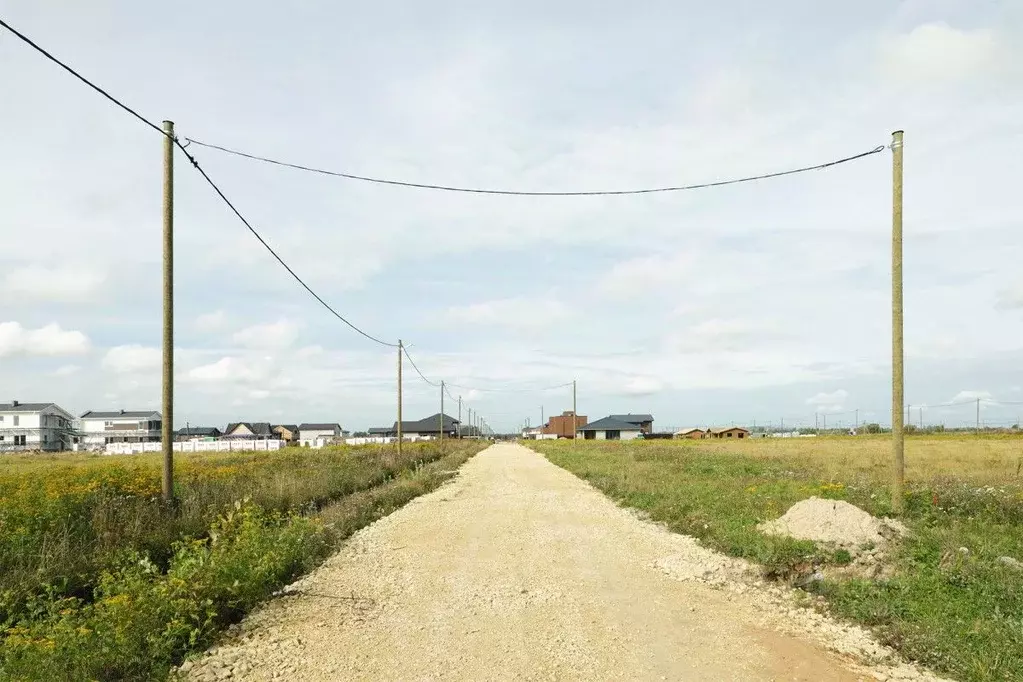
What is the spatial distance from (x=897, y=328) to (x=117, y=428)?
4664 inches

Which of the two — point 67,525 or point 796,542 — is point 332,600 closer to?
point 67,525

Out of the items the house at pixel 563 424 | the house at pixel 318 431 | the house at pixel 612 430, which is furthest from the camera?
the house at pixel 563 424

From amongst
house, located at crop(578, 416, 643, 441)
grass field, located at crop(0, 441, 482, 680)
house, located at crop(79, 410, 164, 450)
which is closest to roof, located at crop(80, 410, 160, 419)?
house, located at crop(79, 410, 164, 450)

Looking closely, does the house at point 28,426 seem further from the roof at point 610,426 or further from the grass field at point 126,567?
the grass field at point 126,567

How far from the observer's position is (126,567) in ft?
28.2

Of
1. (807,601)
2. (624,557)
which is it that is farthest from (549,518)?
→ (807,601)

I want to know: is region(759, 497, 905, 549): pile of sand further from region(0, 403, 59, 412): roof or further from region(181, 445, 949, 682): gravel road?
region(0, 403, 59, 412): roof

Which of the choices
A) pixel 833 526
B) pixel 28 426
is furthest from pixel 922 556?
pixel 28 426

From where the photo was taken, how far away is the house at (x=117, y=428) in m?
108

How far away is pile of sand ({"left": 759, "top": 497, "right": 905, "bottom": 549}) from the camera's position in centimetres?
1118

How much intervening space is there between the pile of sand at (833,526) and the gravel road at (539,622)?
68.1 inches

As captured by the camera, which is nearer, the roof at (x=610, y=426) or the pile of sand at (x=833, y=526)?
the pile of sand at (x=833, y=526)

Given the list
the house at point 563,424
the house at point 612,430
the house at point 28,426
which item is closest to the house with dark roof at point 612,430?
the house at point 612,430

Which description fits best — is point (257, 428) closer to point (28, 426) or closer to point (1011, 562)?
point (28, 426)
